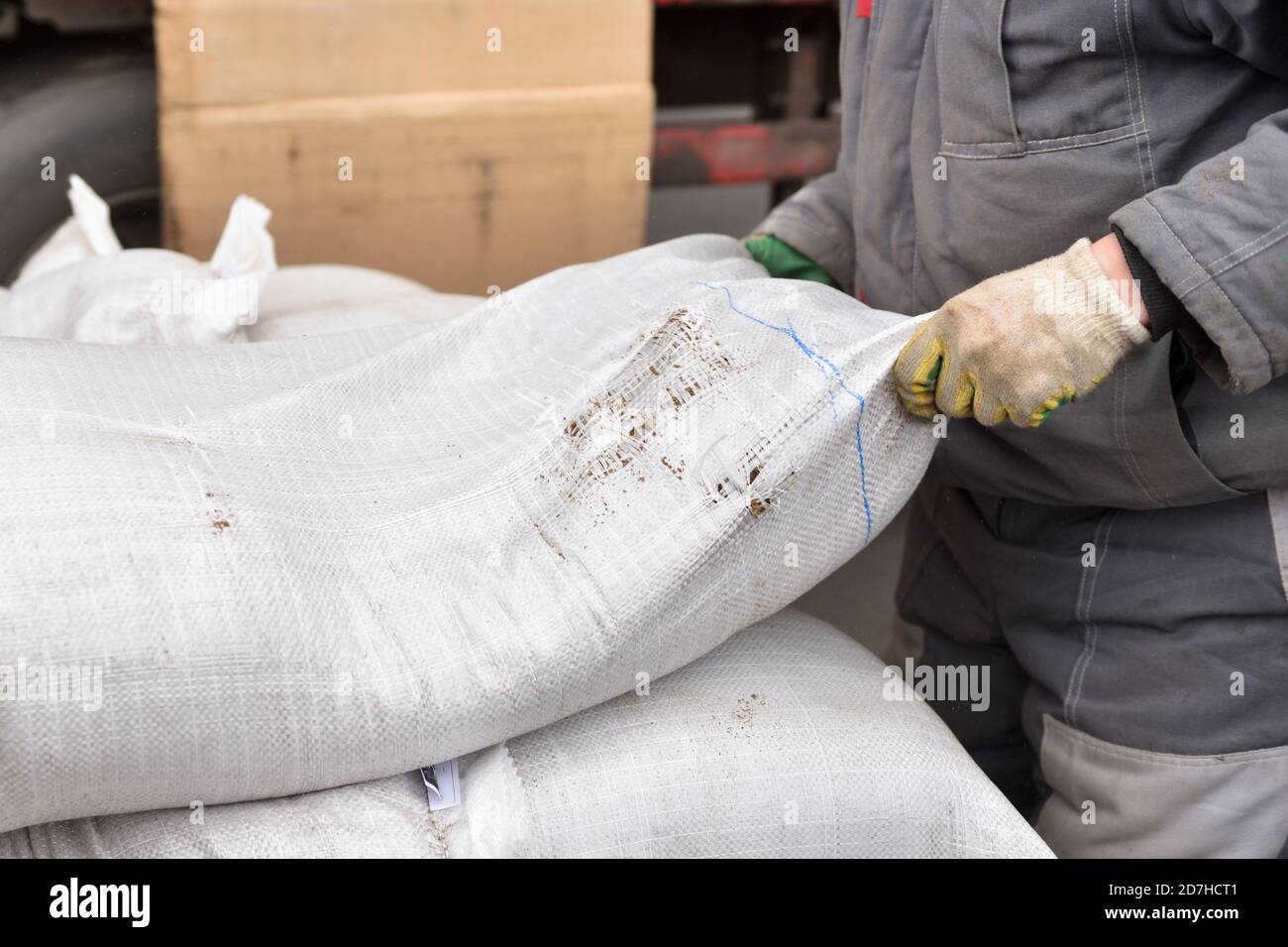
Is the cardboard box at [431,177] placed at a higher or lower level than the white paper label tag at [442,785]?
higher

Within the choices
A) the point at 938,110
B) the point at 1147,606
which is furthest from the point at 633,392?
the point at 1147,606

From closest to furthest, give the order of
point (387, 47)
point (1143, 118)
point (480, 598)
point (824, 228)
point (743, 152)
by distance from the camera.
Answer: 1. point (480, 598)
2. point (1143, 118)
3. point (824, 228)
4. point (387, 47)
5. point (743, 152)

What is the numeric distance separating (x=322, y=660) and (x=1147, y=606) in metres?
0.75

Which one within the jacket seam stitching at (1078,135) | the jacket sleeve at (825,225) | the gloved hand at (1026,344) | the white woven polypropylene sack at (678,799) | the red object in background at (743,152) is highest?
the red object in background at (743,152)

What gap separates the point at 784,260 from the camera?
1.54m

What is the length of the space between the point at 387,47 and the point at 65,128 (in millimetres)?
538

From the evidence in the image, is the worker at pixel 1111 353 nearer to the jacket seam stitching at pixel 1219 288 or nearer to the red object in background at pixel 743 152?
the jacket seam stitching at pixel 1219 288

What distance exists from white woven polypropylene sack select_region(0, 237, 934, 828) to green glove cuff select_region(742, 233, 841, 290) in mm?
419

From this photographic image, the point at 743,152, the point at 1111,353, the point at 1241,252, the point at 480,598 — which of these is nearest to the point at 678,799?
the point at 480,598

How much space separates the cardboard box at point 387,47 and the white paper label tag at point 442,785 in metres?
1.41

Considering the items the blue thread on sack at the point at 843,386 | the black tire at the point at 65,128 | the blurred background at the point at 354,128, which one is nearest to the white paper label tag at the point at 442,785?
the blue thread on sack at the point at 843,386

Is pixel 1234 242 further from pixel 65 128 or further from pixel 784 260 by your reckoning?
pixel 65 128

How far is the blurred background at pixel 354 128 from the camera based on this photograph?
6.72 feet
